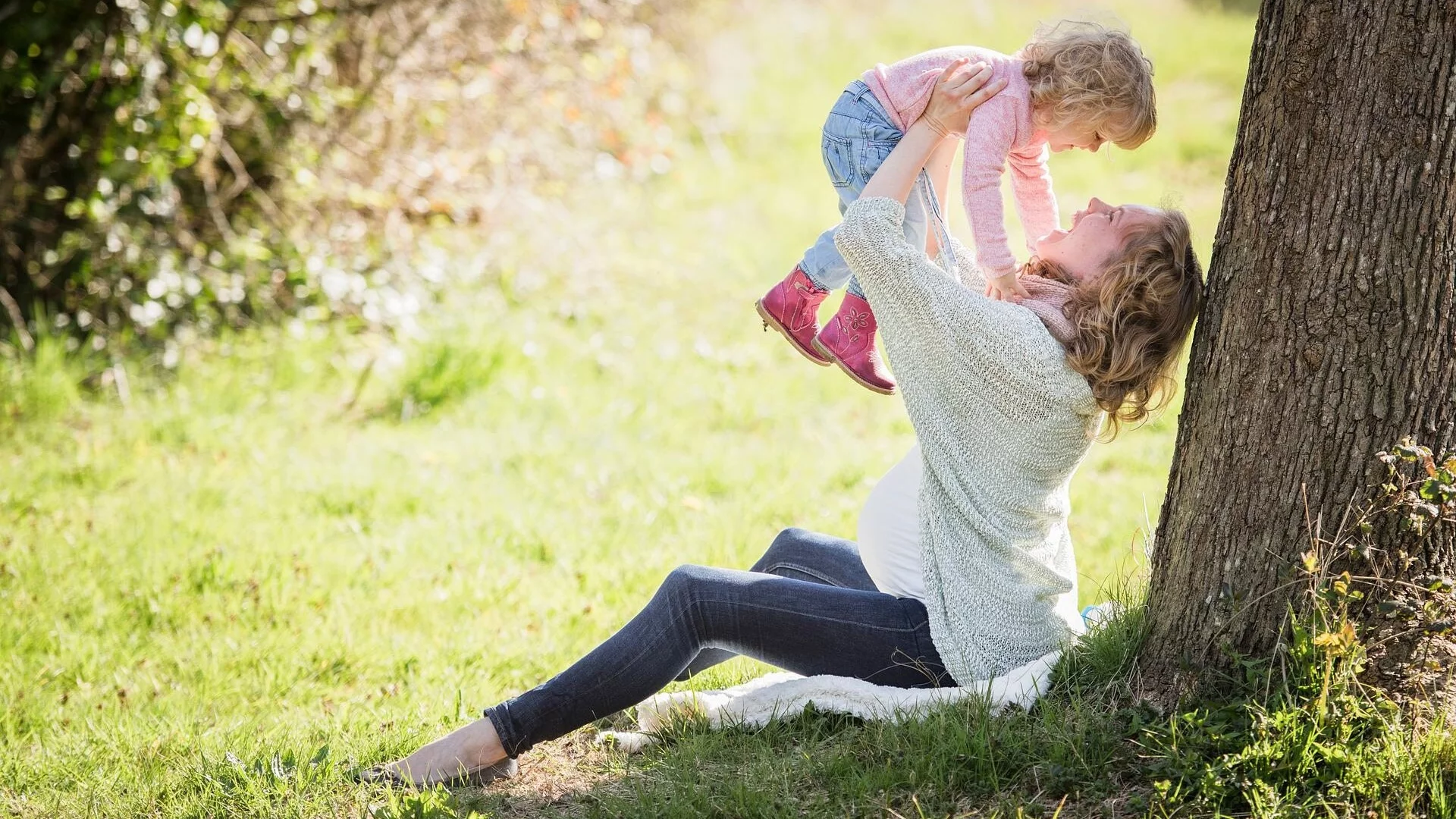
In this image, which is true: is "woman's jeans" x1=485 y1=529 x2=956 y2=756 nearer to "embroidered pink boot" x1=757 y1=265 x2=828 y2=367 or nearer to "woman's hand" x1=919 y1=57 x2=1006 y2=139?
"embroidered pink boot" x1=757 y1=265 x2=828 y2=367

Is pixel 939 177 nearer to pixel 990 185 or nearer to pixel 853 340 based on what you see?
pixel 990 185

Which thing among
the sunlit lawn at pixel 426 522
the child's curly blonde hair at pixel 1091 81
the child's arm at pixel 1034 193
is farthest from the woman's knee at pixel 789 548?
→ the child's curly blonde hair at pixel 1091 81

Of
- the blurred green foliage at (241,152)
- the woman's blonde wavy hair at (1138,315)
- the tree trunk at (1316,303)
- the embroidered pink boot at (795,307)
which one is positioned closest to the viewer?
the tree trunk at (1316,303)

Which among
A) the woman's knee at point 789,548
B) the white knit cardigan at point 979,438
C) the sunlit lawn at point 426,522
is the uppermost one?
the white knit cardigan at point 979,438

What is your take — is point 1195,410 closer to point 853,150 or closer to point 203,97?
point 853,150

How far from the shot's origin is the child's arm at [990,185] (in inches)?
107

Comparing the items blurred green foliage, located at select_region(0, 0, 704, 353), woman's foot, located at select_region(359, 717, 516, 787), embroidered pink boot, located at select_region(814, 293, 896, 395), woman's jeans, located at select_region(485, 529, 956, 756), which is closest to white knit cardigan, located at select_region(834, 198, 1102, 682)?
woman's jeans, located at select_region(485, 529, 956, 756)

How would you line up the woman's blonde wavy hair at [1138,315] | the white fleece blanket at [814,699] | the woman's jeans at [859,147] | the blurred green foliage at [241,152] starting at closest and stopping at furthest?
1. the woman's blonde wavy hair at [1138,315]
2. the white fleece blanket at [814,699]
3. the woman's jeans at [859,147]
4. the blurred green foliage at [241,152]

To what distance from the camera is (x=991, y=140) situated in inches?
107

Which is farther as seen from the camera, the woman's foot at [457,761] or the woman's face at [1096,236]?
the woman's foot at [457,761]

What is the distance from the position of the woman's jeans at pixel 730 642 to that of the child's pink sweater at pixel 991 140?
850 millimetres

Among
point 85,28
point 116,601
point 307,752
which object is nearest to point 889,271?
point 307,752

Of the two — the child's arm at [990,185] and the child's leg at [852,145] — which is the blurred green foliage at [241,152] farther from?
the child's arm at [990,185]

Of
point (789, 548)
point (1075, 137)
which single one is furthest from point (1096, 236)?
point (789, 548)
